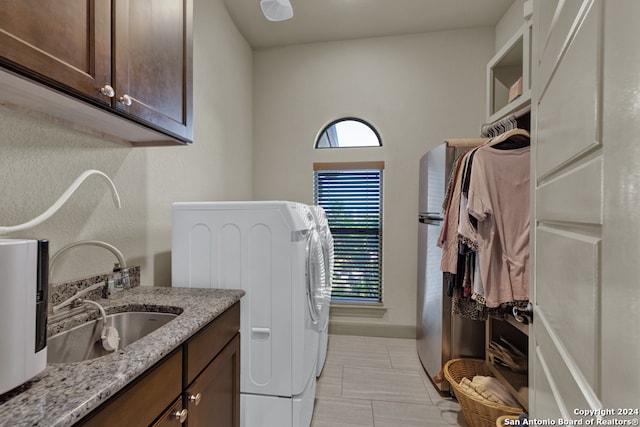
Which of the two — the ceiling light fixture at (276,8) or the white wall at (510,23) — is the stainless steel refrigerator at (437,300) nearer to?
the white wall at (510,23)

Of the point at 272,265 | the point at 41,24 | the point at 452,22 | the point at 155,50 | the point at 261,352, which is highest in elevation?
the point at 452,22

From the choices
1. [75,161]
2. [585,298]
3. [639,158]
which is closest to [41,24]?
[75,161]

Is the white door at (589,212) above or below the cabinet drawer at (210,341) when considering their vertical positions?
above

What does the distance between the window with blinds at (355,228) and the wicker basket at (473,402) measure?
1.15m

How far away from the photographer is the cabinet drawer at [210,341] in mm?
970

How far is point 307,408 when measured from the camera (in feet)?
5.35

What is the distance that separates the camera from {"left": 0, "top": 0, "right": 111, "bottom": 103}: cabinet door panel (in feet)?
2.09

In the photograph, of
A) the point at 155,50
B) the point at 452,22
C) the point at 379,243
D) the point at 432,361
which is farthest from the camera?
the point at 379,243

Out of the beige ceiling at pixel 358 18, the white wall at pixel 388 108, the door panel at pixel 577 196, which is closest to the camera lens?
the door panel at pixel 577 196

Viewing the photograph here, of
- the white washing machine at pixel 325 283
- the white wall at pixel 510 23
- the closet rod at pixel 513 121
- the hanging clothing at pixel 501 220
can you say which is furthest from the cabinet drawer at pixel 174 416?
the white wall at pixel 510 23

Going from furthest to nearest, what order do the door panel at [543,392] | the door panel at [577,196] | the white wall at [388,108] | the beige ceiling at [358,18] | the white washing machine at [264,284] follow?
1. the white wall at [388,108]
2. the beige ceiling at [358,18]
3. the white washing machine at [264,284]
4. the door panel at [543,392]
5. the door panel at [577,196]

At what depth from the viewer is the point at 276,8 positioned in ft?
6.87

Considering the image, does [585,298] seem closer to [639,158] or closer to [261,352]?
[639,158]

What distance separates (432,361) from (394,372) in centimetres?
33
